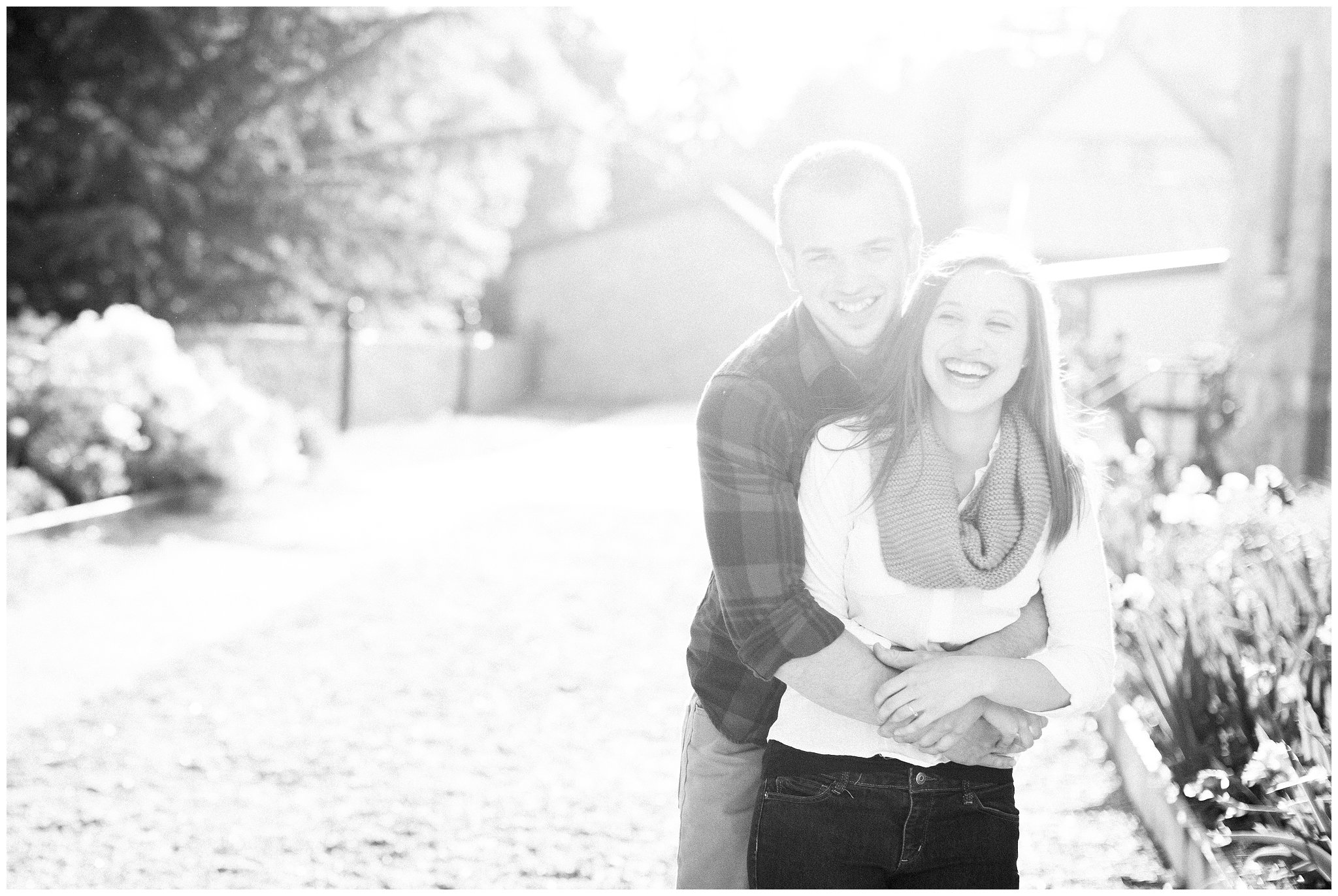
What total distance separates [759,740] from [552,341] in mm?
21225

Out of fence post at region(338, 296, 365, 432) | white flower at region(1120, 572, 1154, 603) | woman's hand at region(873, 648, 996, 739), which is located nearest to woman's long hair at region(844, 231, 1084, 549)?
woman's hand at region(873, 648, 996, 739)

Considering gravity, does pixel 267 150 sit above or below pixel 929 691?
above

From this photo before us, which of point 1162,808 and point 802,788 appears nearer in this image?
point 802,788

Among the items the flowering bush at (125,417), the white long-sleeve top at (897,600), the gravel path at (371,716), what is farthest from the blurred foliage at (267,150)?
the white long-sleeve top at (897,600)

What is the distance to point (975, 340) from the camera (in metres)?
1.89

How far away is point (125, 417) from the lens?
7891 mm

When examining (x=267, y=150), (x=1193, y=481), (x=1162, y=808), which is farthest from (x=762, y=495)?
(x=267, y=150)

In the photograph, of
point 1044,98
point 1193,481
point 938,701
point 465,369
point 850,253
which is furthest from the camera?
point 1044,98

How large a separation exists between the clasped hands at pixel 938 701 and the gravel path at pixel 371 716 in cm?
64

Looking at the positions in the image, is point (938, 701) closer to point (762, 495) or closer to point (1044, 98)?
point (762, 495)

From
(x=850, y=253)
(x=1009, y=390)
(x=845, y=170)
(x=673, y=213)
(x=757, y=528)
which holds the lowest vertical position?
(x=757, y=528)

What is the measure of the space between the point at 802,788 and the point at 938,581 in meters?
0.37

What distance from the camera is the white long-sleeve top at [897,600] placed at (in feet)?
6.11

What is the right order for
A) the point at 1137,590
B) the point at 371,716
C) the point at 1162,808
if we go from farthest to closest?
1. the point at 371,716
2. the point at 1137,590
3. the point at 1162,808
